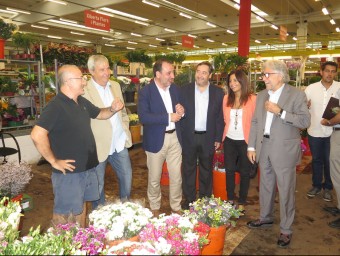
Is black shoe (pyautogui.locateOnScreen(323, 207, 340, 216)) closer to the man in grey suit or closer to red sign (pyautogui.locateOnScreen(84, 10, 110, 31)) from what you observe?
the man in grey suit

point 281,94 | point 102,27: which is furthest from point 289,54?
point 281,94

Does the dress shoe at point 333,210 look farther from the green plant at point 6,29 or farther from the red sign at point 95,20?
the red sign at point 95,20

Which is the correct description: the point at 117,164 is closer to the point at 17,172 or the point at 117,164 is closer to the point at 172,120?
the point at 172,120

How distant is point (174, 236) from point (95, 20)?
27.5 feet

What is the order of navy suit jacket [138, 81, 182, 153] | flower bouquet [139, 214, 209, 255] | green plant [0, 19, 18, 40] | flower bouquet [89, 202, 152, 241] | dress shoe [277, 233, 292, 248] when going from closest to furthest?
flower bouquet [139, 214, 209, 255]
flower bouquet [89, 202, 152, 241]
dress shoe [277, 233, 292, 248]
navy suit jacket [138, 81, 182, 153]
green plant [0, 19, 18, 40]

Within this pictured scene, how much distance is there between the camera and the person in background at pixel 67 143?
6.46 feet

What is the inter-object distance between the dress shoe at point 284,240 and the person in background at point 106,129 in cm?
142

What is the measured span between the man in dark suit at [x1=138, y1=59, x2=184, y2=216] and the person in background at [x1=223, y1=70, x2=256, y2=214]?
531 millimetres

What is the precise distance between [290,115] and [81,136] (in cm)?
157

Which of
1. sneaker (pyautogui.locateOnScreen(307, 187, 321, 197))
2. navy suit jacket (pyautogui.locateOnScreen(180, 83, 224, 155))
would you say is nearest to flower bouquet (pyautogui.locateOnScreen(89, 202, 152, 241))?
navy suit jacket (pyautogui.locateOnScreen(180, 83, 224, 155))

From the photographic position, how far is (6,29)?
4660 mm

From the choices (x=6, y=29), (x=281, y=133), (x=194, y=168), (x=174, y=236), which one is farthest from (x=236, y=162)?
(x=6, y=29)

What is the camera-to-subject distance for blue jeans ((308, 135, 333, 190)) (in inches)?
147

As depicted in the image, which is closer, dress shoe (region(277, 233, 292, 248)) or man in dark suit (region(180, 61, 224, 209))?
dress shoe (region(277, 233, 292, 248))
